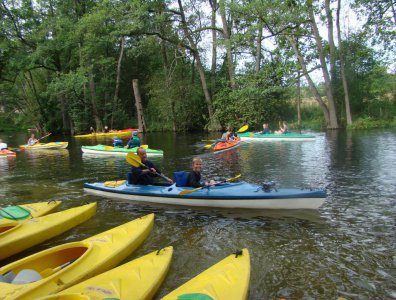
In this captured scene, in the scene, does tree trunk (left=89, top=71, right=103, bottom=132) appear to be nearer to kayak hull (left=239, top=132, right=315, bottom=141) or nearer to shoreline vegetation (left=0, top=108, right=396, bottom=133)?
shoreline vegetation (left=0, top=108, right=396, bottom=133)

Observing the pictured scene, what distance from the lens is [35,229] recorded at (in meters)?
6.61

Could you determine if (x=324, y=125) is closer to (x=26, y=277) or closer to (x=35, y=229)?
(x=35, y=229)

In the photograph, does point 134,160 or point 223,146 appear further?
point 223,146

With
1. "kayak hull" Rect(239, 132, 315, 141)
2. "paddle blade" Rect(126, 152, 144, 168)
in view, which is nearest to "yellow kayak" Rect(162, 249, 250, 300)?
"paddle blade" Rect(126, 152, 144, 168)

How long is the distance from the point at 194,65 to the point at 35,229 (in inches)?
1270

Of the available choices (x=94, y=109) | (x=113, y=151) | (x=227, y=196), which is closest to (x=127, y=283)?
(x=227, y=196)

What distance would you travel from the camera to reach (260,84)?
28.8 m

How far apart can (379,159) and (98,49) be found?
27630mm

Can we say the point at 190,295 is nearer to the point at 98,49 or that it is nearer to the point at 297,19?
the point at 297,19

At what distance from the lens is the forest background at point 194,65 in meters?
27.1

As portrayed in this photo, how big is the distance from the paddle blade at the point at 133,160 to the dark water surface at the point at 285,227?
1.00 meters

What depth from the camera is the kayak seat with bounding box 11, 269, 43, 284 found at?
4372 millimetres

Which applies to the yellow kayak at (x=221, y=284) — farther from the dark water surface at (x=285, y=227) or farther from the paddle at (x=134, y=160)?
the paddle at (x=134, y=160)

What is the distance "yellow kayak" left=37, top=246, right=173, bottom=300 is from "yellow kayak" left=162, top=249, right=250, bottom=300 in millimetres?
459
